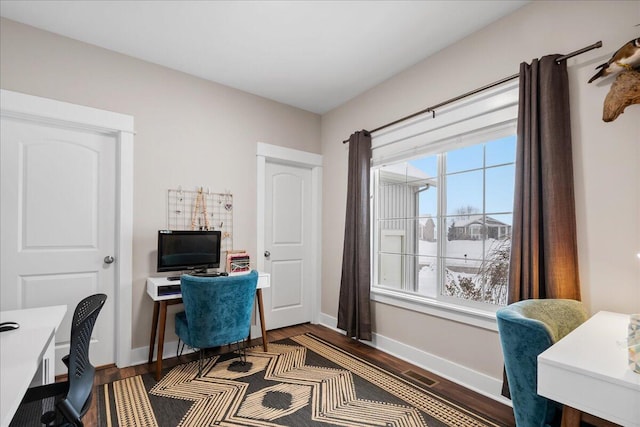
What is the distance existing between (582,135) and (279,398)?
257 centimetres

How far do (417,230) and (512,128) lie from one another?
1147 mm

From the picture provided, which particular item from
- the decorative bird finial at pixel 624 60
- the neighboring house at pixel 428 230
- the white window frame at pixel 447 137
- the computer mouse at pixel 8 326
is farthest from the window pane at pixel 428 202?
the computer mouse at pixel 8 326

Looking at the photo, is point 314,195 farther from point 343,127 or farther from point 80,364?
point 80,364

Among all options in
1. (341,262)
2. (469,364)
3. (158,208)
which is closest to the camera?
(469,364)

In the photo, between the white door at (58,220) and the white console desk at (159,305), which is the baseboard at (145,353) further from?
the white door at (58,220)

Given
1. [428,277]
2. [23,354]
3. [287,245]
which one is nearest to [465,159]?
[428,277]

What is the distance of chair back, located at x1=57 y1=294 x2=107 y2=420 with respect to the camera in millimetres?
1066

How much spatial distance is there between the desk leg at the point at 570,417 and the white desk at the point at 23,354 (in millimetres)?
1733

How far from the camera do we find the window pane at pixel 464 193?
2.43 m

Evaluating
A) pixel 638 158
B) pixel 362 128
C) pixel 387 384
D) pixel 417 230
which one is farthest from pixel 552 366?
pixel 362 128

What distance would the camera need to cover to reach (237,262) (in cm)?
303

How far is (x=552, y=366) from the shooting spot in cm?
103

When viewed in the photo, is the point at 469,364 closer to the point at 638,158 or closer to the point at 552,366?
the point at 552,366

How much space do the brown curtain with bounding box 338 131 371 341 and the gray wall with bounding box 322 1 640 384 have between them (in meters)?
0.42
